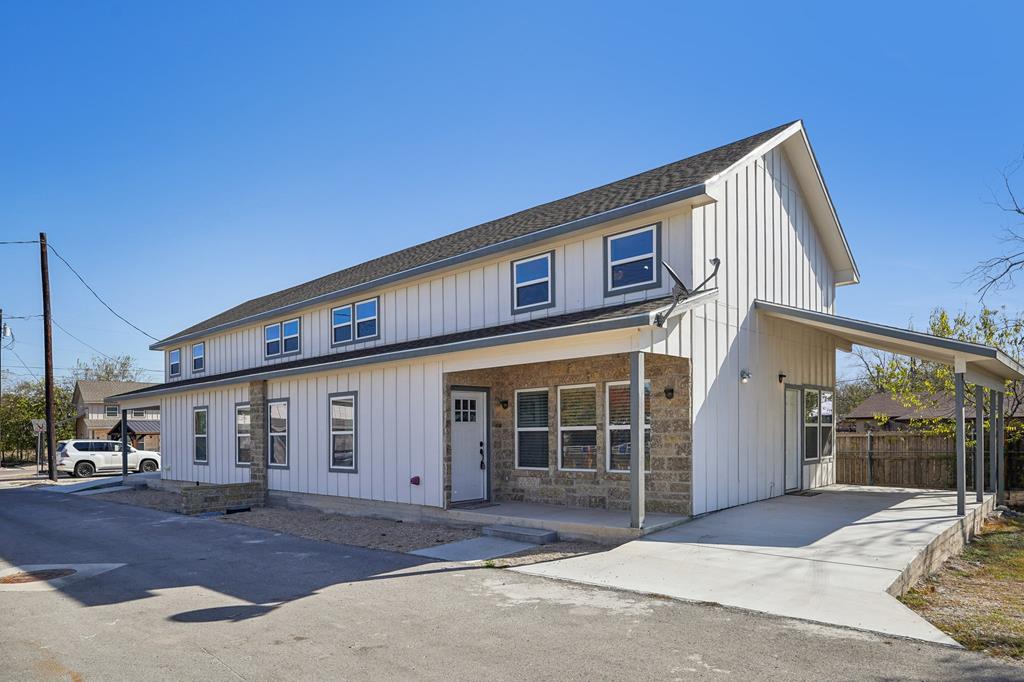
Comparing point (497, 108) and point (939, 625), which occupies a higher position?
point (497, 108)

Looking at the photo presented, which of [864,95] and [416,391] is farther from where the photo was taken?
[864,95]

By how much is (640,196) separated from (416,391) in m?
5.46

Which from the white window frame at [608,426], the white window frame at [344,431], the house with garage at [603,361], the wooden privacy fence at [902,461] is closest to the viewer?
the house with garage at [603,361]

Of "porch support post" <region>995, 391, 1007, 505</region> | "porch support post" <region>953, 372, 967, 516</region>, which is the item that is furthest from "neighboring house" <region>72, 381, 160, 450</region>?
"porch support post" <region>953, 372, 967, 516</region>

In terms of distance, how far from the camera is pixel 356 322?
17.2 metres

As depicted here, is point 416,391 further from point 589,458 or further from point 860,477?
point 860,477

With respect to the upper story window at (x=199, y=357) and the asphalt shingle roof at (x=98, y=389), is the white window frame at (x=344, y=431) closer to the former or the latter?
the upper story window at (x=199, y=357)

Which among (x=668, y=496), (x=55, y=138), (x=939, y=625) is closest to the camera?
(x=939, y=625)

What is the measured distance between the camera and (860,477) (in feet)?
57.6

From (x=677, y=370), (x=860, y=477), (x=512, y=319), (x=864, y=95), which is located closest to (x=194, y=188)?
(x=512, y=319)

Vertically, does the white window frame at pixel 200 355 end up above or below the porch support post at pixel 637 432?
above

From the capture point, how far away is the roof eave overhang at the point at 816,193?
43.2ft

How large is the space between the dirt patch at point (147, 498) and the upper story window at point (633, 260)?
11.8 meters

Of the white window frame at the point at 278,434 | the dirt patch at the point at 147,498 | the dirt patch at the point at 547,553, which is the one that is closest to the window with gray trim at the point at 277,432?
the white window frame at the point at 278,434
